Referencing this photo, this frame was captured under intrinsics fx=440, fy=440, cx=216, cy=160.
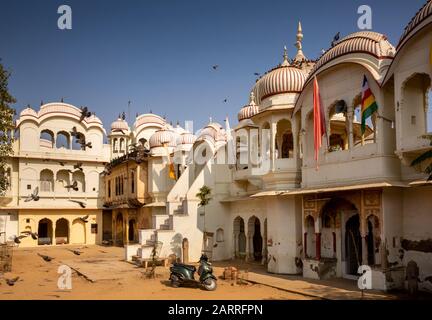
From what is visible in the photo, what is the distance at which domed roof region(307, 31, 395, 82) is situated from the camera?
550 inches

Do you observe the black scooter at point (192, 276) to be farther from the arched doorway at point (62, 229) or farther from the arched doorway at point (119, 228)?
the arched doorway at point (62, 229)

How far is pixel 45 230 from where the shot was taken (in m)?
39.9

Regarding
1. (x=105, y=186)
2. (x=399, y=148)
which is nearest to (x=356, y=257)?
(x=399, y=148)

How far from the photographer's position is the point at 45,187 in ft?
125

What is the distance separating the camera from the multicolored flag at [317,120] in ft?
50.4

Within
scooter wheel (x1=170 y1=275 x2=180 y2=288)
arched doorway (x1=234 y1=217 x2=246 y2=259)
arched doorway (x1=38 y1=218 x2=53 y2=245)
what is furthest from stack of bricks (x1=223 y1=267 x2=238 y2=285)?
arched doorway (x1=38 y1=218 x2=53 y2=245)

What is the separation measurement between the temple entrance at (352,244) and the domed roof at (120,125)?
30.3 m

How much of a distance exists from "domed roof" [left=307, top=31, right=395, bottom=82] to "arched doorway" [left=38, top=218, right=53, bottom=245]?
30680 mm

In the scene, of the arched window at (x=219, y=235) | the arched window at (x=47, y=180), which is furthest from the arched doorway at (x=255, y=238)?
the arched window at (x=47, y=180)

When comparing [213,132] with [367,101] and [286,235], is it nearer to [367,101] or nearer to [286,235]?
[286,235]
